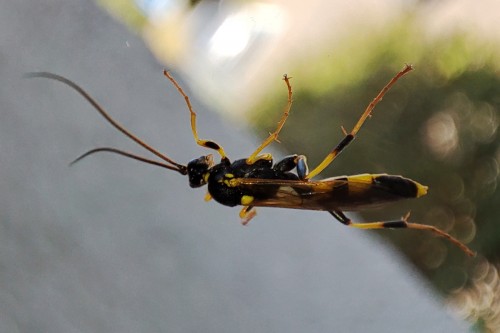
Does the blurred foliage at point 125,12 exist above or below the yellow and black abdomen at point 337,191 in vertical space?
below

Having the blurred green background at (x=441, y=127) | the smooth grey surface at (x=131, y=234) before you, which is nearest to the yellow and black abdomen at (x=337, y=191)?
the smooth grey surface at (x=131, y=234)

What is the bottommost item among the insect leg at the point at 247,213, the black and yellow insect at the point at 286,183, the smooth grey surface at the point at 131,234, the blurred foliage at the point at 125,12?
the smooth grey surface at the point at 131,234

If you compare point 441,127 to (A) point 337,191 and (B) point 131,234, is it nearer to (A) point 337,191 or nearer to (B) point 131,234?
(B) point 131,234

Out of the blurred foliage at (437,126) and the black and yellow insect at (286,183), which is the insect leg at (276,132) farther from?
the blurred foliage at (437,126)

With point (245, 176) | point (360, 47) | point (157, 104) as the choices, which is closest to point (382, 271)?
point (157, 104)

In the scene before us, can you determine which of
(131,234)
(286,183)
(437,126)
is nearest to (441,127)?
(437,126)

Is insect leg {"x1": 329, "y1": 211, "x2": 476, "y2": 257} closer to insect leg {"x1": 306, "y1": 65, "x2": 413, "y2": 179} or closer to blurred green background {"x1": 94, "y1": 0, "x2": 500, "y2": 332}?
insect leg {"x1": 306, "y1": 65, "x2": 413, "y2": 179}
